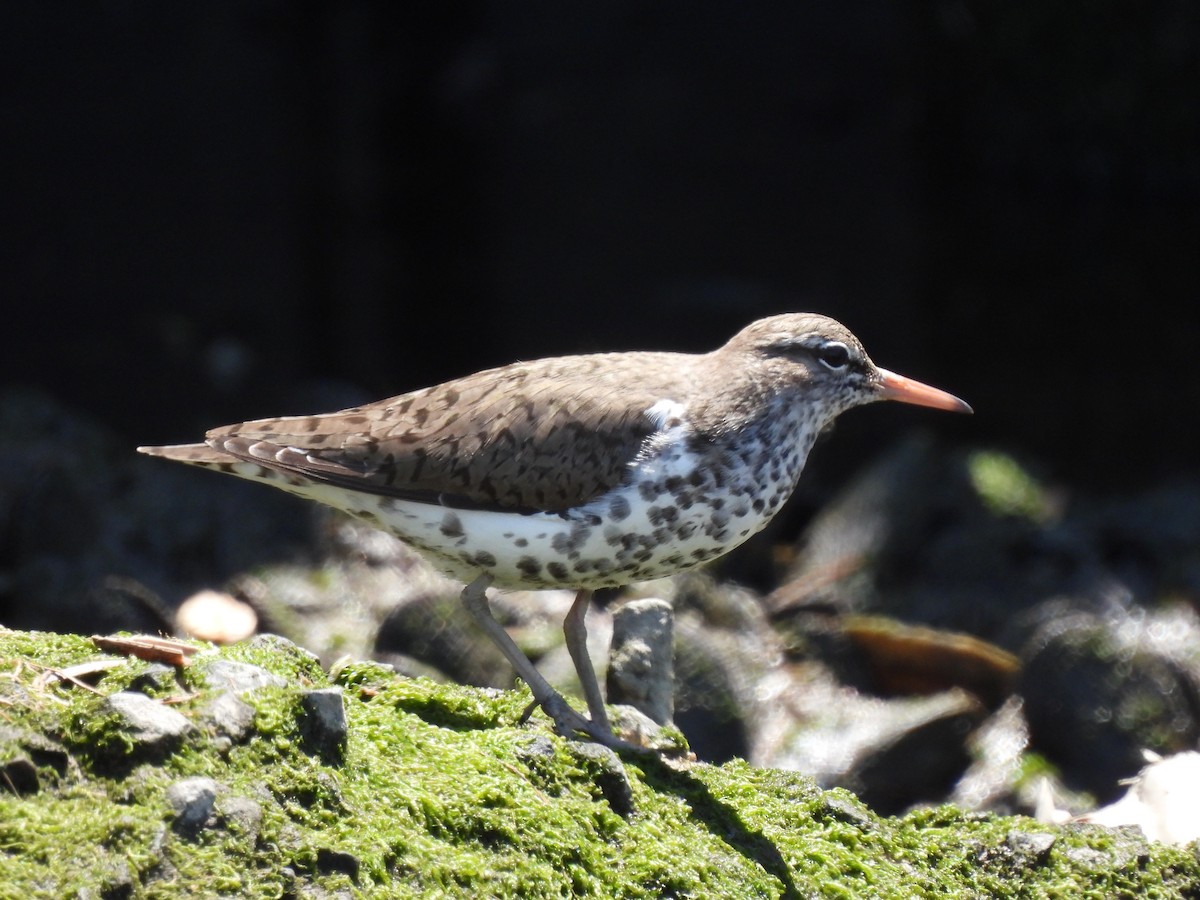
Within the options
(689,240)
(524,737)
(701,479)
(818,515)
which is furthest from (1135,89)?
(524,737)

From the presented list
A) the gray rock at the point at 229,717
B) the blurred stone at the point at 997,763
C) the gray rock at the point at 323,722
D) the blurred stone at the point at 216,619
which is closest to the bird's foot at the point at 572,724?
the gray rock at the point at 323,722

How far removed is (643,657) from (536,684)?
2.49 ft

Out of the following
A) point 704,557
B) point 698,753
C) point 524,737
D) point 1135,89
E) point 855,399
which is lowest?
point 698,753

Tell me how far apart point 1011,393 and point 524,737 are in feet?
35.1

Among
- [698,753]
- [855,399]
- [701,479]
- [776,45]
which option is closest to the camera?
[701,479]

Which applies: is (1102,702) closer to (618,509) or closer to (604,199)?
(618,509)

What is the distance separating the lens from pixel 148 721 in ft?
14.1

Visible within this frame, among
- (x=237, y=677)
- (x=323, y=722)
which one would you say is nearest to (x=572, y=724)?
(x=323, y=722)

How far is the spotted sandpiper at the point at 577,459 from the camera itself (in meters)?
5.99

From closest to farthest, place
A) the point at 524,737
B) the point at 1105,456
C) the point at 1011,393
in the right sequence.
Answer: the point at 524,737
the point at 1105,456
the point at 1011,393

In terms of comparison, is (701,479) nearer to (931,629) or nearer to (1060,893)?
(1060,893)

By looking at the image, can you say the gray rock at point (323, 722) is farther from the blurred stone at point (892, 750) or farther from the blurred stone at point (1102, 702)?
the blurred stone at point (1102, 702)

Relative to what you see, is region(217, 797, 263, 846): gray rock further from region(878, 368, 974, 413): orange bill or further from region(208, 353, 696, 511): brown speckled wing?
region(878, 368, 974, 413): orange bill

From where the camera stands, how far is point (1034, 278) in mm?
17125
